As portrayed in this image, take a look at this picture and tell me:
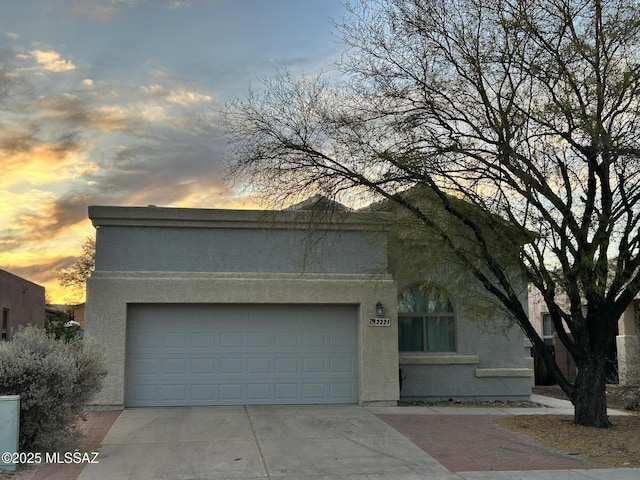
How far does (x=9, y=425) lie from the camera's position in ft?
27.1

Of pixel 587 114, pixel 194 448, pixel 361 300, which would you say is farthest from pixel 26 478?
pixel 587 114

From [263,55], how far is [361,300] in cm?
575

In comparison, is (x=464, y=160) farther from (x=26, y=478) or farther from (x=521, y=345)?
(x=26, y=478)

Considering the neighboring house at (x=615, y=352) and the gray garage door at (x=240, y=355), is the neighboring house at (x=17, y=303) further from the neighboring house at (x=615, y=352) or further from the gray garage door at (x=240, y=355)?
the neighboring house at (x=615, y=352)

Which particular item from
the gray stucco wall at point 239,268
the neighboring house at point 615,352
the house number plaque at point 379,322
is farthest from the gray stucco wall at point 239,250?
the neighboring house at point 615,352

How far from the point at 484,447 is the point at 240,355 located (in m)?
5.83

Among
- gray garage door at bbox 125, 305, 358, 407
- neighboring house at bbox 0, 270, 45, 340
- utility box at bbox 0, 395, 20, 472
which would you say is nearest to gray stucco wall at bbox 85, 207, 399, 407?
gray garage door at bbox 125, 305, 358, 407

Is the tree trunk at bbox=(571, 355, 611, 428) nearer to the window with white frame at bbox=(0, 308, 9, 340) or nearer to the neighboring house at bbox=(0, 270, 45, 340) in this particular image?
the neighboring house at bbox=(0, 270, 45, 340)

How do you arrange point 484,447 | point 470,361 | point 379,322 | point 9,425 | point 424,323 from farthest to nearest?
1. point 424,323
2. point 470,361
3. point 379,322
4. point 484,447
5. point 9,425

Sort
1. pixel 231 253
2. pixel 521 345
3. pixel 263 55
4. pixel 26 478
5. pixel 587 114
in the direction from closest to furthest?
pixel 26 478 → pixel 587 114 → pixel 263 55 → pixel 231 253 → pixel 521 345

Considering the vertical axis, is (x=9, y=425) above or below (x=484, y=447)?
above

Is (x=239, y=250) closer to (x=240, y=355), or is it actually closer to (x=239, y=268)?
(x=239, y=268)

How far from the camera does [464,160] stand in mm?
12000

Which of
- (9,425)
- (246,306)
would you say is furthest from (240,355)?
(9,425)
